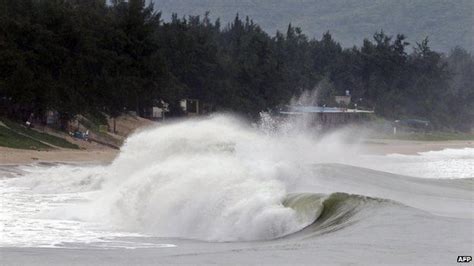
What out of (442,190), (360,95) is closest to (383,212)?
(442,190)

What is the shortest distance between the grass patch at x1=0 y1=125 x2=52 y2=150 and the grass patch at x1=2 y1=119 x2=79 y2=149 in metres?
1.11

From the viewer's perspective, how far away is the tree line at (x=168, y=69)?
5203 cm

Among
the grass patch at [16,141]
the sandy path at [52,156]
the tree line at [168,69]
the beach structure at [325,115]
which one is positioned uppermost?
the tree line at [168,69]

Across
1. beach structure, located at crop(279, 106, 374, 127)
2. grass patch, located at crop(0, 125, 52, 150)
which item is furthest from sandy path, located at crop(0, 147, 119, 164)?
beach structure, located at crop(279, 106, 374, 127)

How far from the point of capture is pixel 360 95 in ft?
460

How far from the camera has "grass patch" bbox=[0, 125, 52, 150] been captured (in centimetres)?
4366

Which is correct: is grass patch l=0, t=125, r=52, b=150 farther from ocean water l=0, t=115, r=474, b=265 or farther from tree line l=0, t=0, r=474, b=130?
ocean water l=0, t=115, r=474, b=265

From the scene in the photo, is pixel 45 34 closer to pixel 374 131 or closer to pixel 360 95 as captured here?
pixel 374 131

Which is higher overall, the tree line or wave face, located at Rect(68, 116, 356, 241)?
the tree line

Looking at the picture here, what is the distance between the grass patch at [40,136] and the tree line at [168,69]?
5.20ft

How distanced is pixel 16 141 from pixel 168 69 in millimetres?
23640

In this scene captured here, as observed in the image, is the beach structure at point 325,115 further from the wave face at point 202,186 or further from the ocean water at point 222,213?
the ocean water at point 222,213

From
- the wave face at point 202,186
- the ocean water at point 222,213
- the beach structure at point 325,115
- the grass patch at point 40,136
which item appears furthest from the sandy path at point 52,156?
the beach structure at point 325,115

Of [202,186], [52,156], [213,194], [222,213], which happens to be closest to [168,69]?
[52,156]
